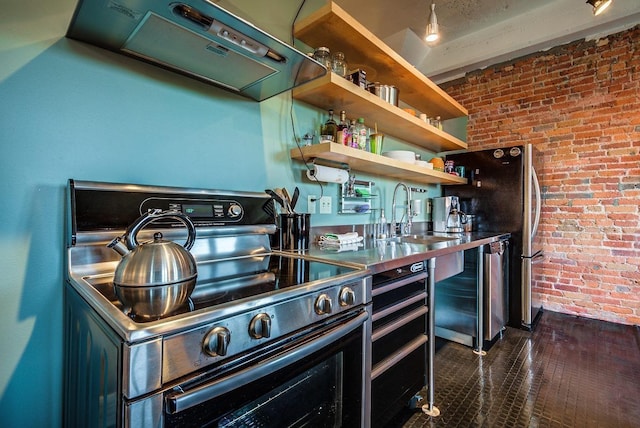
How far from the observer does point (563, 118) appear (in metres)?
3.17

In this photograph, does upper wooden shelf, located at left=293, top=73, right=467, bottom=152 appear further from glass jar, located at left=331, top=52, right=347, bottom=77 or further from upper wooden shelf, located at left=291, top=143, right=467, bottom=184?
upper wooden shelf, located at left=291, top=143, right=467, bottom=184

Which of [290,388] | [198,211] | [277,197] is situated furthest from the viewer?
[277,197]

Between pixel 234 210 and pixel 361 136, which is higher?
pixel 361 136

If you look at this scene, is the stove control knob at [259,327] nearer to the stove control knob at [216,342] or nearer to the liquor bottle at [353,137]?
the stove control knob at [216,342]

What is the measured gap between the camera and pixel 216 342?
0.67 metres

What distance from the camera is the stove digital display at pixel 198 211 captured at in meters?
1.22

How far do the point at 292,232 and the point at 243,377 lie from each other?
3.09 ft

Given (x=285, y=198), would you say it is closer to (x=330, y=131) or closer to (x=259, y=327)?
(x=330, y=131)

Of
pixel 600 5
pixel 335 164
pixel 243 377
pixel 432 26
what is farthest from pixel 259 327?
Result: pixel 600 5

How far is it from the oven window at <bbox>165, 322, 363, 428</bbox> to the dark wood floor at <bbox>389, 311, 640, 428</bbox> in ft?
2.07

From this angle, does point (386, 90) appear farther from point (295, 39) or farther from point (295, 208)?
point (295, 208)

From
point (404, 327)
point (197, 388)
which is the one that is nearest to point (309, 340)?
point (197, 388)

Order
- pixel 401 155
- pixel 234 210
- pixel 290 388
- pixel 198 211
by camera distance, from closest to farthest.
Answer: pixel 290 388
pixel 198 211
pixel 234 210
pixel 401 155

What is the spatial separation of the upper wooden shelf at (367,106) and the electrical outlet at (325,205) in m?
0.61
